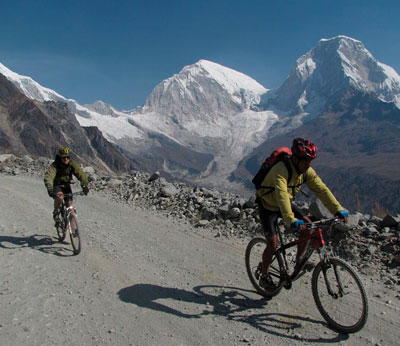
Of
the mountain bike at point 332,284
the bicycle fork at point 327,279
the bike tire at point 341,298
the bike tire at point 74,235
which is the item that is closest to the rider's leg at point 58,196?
the bike tire at point 74,235

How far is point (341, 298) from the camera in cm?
625

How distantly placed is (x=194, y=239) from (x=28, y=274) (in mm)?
5362

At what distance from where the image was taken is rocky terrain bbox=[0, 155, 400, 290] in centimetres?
993

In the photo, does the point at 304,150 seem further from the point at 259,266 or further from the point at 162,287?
the point at 162,287

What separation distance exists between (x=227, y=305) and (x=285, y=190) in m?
2.50

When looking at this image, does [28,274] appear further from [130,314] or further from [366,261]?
[366,261]

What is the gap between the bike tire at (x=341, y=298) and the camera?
6058mm

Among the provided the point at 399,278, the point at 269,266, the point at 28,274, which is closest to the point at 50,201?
the point at 28,274

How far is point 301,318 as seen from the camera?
679 centimetres

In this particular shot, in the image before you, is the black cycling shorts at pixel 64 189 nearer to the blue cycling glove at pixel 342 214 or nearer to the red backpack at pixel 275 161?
the red backpack at pixel 275 161

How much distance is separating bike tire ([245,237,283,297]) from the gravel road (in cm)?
20

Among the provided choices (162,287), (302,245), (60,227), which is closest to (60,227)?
(60,227)

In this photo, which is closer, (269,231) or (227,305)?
(269,231)

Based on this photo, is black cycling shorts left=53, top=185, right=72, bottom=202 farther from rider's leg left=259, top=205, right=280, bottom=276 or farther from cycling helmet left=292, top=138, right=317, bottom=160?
cycling helmet left=292, top=138, right=317, bottom=160
